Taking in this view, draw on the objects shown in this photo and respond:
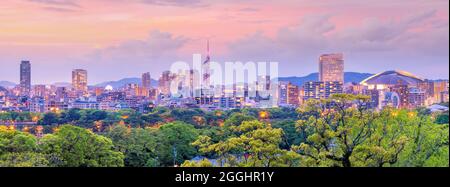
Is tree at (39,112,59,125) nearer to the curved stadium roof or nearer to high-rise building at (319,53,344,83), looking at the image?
high-rise building at (319,53,344,83)

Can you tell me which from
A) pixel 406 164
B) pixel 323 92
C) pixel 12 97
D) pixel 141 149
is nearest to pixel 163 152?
pixel 141 149

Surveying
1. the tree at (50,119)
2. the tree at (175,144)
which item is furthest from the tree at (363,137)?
the tree at (50,119)

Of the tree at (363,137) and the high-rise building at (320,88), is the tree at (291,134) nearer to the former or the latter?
the tree at (363,137)

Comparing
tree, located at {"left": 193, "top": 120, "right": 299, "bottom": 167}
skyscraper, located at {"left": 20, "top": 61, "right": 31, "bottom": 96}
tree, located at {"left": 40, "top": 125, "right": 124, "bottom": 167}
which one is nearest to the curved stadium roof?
skyscraper, located at {"left": 20, "top": 61, "right": 31, "bottom": 96}

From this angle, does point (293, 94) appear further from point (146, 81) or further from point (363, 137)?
point (363, 137)

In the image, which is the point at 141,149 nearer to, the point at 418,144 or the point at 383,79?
the point at 418,144

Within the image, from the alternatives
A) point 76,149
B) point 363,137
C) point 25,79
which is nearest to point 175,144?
point 76,149

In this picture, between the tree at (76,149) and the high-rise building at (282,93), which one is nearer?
the tree at (76,149)
